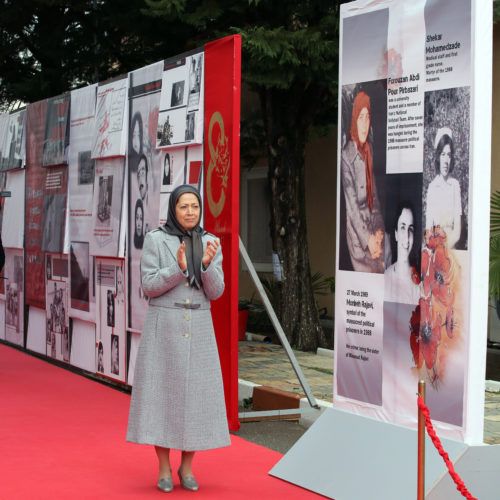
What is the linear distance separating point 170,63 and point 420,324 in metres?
4.01

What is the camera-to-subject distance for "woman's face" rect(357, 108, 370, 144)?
5.75 m

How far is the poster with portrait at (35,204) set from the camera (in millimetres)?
11414

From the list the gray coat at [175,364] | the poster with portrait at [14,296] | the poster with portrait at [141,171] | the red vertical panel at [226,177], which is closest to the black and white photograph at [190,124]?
the red vertical panel at [226,177]

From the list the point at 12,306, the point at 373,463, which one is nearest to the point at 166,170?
the point at 373,463

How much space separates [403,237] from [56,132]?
643 cm

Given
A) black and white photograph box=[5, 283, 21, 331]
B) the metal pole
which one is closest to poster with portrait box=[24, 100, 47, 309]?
black and white photograph box=[5, 283, 21, 331]

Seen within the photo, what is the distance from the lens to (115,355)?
9.30 metres

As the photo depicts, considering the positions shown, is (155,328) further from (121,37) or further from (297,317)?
(121,37)

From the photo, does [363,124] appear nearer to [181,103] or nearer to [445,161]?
[445,161]

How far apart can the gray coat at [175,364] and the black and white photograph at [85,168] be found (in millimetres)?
4477

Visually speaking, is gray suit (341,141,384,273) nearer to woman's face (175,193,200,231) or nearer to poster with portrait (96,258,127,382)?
woman's face (175,193,200,231)

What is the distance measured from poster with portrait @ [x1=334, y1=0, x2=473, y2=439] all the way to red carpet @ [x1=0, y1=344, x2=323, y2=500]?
2.82 feet

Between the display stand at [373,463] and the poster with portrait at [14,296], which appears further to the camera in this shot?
the poster with portrait at [14,296]

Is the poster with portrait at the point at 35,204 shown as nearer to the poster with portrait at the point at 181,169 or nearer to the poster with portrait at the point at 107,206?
the poster with portrait at the point at 107,206
